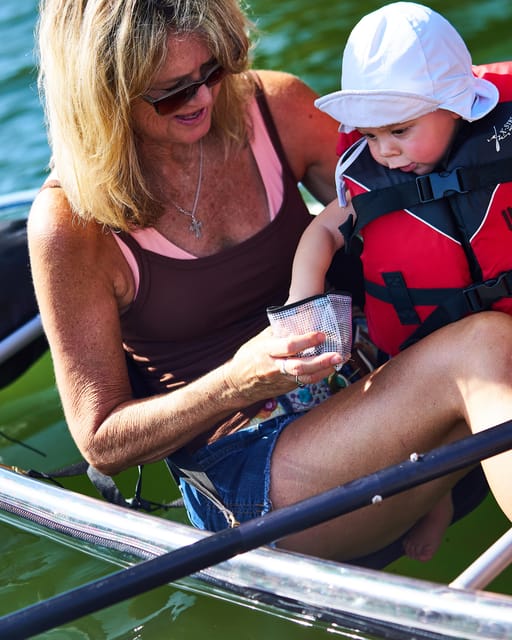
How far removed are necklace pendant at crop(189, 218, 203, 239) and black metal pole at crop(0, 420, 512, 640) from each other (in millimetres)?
730

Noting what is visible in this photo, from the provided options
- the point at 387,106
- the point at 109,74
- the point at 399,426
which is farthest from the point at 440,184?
the point at 109,74

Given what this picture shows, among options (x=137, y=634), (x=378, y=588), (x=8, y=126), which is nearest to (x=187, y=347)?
(x=137, y=634)

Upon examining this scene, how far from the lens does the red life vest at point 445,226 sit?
78.8 inches

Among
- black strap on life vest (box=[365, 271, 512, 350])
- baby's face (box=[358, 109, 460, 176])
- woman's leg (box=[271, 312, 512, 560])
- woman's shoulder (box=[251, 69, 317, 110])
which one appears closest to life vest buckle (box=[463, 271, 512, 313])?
black strap on life vest (box=[365, 271, 512, 350])

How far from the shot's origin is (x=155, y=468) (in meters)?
2.82

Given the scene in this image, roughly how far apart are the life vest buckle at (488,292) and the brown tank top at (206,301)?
17.3 inches

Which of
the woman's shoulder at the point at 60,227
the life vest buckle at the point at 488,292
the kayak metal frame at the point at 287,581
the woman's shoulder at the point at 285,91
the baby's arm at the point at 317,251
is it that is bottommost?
the kayak metal frame at the point at 287,581

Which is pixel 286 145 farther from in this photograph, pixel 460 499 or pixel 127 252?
pixel 460 499

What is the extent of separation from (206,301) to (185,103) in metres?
0.40

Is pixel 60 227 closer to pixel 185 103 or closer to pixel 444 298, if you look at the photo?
pixel 185 103

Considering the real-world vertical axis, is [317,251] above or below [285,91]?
below

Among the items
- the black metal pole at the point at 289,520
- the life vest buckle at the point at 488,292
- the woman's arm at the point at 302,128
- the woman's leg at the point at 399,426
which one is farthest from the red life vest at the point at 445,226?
the black metal pole at the point at 289,520

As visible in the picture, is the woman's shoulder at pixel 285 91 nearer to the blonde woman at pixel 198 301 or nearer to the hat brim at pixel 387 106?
the blonde woman at pixel 198 301

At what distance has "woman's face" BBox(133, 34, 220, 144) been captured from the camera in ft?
6.56
